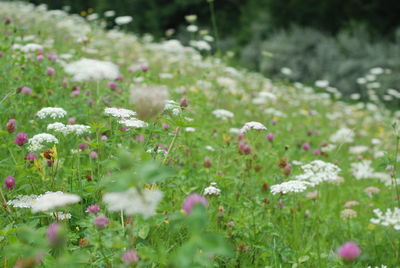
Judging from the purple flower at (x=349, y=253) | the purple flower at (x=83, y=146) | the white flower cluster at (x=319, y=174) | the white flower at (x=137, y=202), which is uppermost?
the white flower at (x=137, y=202)

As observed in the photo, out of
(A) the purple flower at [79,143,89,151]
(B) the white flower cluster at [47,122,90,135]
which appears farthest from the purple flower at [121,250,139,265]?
(A) the purple flower at [79,143,89,151]

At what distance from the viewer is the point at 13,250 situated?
0.89 metres

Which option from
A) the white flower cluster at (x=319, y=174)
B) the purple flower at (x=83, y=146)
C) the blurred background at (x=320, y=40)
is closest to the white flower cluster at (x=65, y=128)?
the purple flower at (x=83, y=146)

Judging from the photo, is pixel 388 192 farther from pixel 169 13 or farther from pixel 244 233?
pixel 169 13

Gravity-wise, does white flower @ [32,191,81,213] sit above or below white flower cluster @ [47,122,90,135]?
above

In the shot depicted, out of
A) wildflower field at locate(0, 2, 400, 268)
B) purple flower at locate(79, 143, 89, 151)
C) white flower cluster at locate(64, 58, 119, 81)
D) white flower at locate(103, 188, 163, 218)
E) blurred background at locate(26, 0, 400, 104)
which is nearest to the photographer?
white flower at locate(103, 188, 163, 218)

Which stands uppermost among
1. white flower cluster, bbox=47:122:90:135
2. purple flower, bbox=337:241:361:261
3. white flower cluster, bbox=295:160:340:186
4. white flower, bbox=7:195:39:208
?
white flower cluster, bbox=47:122:90:135

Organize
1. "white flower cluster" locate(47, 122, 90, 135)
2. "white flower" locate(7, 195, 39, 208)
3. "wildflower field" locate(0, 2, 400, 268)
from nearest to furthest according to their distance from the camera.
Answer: "wildflower field" locate(0, 2, 400, 268) < "white flower" locate(7, 195, 39, 208) < "white flower cluster" locate(47, 122, 90, 135)

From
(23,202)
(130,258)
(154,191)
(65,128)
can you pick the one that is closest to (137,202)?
(154,191)

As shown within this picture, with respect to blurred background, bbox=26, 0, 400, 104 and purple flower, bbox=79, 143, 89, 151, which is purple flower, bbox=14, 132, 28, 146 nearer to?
purple flower, bbox=79, 143, 89, 151

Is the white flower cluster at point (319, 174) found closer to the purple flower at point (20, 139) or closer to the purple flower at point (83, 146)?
the purple flower at point (83, 146)

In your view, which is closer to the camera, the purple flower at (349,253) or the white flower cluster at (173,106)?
the purple flower at (349,253)

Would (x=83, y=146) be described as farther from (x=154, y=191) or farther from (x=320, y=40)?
(x=320, y=40)

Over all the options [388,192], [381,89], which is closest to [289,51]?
[381,89]
